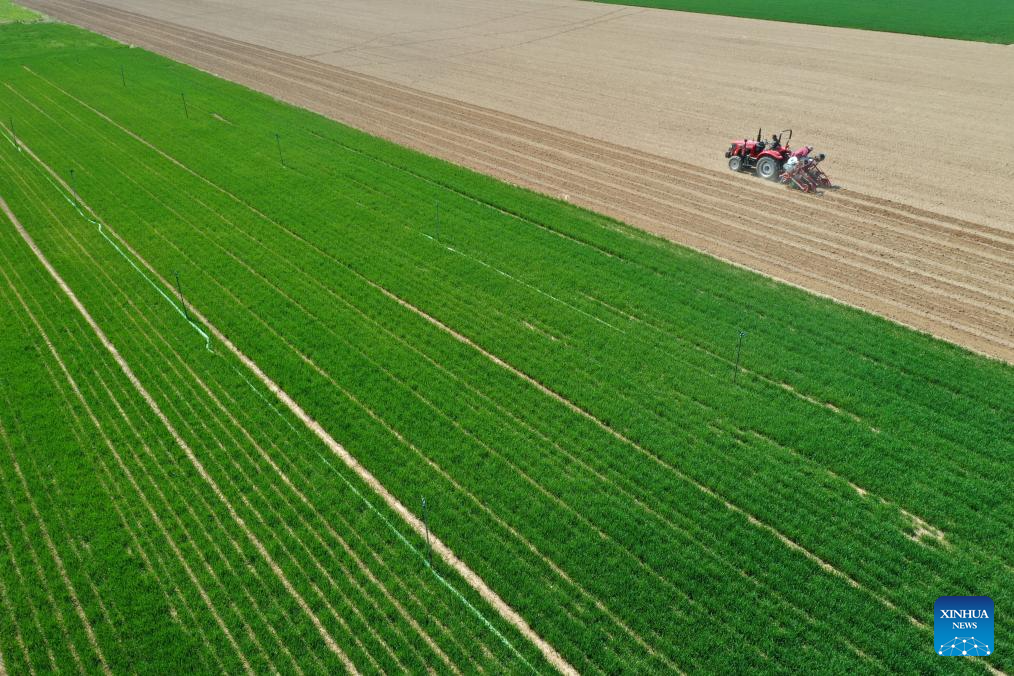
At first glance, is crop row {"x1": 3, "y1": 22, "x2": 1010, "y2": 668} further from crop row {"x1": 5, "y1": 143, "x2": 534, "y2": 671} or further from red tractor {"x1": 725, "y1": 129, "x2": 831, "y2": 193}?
red tractor {"x1": 725, "y1": 129, "x2": 831, "y2": 193}

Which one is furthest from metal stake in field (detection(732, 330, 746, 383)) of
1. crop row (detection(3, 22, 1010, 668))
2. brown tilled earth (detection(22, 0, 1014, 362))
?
brown tilled earth (detection(22, 0, 1014, 362))

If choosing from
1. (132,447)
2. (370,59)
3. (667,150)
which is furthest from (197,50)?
(132,447)

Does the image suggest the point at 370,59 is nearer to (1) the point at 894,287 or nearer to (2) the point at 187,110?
(2) the point at 187,110

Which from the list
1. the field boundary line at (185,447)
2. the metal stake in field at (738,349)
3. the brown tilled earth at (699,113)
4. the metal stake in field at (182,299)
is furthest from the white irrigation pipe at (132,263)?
the brown tilled earth at (699,113)

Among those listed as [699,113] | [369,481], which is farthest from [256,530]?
[699,113]

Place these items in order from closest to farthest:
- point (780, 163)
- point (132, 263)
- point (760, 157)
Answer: point (132, 263) → point (780, 163) → point (760, 157)

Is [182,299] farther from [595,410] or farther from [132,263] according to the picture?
[595,410]
